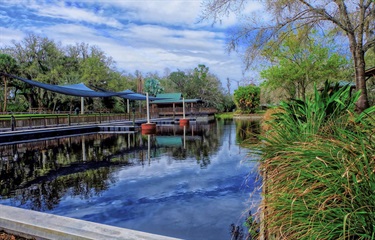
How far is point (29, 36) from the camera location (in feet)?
105

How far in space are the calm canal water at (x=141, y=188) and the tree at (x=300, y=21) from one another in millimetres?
3261

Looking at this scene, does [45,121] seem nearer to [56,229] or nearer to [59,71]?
[56,229]

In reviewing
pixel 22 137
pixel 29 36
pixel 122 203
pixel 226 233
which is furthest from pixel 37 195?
pixel 29 36

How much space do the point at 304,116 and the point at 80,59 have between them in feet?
121

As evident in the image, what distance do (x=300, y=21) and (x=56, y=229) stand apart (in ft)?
25.2

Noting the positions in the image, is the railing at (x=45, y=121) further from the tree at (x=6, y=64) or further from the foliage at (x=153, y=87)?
the foliage at (x=153, y=87)

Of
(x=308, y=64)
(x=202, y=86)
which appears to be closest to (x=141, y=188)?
(x=308, y=64)

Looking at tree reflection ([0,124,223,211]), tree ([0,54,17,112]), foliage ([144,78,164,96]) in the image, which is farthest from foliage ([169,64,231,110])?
tree reflection ([0,124,223,211])

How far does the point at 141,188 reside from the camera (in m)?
5.46

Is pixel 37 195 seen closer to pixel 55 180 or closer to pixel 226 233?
pixel 55 180

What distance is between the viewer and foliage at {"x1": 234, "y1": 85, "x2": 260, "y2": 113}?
123 ft

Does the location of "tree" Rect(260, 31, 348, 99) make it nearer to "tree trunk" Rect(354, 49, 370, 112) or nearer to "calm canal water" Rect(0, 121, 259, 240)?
"calm canal water" Rect(0, 121, 259, 240)

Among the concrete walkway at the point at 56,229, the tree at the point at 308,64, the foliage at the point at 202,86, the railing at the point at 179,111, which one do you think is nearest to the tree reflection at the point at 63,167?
the concrete walkway at the point at 56,229

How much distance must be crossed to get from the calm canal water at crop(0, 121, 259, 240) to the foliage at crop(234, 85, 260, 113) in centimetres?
2896
